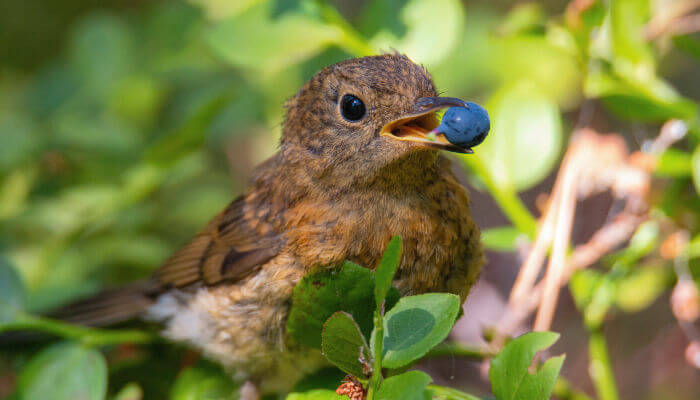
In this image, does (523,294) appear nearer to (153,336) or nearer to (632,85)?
(632,85)

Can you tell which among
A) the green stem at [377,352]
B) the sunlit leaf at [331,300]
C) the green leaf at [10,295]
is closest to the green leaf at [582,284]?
the sunlit leaf at [331,300]

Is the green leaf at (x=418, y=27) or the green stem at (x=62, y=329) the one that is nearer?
the green stem at (x=62, y=329)

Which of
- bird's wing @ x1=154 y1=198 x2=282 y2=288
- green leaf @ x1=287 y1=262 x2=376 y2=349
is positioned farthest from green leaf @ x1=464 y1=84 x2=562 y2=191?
green leaf @ x1=287 y1=262 x2=376 y2=349

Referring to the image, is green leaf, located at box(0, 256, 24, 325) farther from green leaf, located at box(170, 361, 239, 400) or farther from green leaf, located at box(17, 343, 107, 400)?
green leaf, located at box(170, 361, 239, 400)

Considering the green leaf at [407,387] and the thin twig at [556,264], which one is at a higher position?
the thin twig at [556,264]

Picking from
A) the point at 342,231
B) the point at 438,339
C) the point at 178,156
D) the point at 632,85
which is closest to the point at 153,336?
the point at 178,156

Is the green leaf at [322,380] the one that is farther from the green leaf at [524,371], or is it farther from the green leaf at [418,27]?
the green leaf at [418,27]

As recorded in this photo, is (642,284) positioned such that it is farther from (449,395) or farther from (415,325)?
(415,325)
